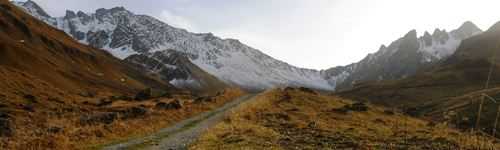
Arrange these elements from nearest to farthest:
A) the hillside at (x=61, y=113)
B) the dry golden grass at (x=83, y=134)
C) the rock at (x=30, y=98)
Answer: the dry golden grass at (x=83, y=134) → the hillside at (x=61, y=113) → the rock at (x=30, y=98)

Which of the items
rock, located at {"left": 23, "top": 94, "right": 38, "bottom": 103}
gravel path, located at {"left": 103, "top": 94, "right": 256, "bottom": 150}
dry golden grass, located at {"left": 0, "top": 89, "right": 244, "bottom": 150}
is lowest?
gravel path, located at {"left": 103, "top": 94, "right": 256, "bottom": 150}

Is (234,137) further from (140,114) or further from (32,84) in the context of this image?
(32,84)

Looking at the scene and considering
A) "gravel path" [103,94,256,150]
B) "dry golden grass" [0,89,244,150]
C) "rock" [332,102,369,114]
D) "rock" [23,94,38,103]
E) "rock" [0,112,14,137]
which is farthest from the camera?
"rock" [23,94,38,103]

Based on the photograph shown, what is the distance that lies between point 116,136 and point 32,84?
14210cm

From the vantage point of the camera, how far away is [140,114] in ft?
125

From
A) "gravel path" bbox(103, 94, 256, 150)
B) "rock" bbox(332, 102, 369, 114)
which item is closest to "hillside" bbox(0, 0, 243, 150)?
"gravel path" bbox(103, 94, 256, 150)

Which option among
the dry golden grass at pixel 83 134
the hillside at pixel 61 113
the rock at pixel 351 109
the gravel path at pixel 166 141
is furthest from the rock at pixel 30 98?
the gravel path at pixel 166 141

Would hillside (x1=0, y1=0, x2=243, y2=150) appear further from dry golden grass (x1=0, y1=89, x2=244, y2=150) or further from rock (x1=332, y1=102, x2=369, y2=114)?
rock (x1=332, y1=102, x2=369, y2=114)

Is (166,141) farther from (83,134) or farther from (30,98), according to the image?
(30,98)

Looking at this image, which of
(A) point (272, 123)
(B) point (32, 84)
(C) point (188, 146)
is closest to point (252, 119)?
(A) point (272, 123)

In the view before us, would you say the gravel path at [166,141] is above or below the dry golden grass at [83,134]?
below

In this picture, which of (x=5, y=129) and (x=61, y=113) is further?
(x=61, y=113)

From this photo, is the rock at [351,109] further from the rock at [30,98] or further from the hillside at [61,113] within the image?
the rock at [30,98]

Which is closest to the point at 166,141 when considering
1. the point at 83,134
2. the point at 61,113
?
the point at 83,134
